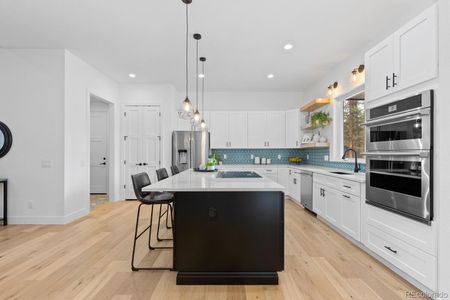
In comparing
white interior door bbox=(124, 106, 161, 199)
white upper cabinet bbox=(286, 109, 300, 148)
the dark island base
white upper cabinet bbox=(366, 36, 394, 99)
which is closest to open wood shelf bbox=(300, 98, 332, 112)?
white upper cabinet bbox=(286, 109, 300, 148)

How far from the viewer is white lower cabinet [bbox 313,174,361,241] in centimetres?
295

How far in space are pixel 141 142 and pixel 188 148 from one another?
1158 mm

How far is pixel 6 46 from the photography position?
3.80 metres

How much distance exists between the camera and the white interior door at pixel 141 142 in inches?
227

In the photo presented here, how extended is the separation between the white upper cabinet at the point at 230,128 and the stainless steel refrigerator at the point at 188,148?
0.48 metres

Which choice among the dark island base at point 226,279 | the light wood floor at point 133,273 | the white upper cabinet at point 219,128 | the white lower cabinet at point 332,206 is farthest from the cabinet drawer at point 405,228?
the white upper cabinet at point 219,128

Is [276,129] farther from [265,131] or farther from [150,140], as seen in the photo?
[150,140]

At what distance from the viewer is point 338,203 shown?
134 inches

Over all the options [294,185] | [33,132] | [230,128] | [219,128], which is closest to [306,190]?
[294,185]

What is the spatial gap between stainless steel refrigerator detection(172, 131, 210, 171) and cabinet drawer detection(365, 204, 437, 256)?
13.1 ft

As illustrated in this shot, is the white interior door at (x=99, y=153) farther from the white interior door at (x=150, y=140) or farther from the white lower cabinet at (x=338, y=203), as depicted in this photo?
the white lower cabinet at (x=338, y=203)

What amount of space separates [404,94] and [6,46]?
18.3 ft

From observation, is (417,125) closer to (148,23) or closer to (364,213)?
(364,213)

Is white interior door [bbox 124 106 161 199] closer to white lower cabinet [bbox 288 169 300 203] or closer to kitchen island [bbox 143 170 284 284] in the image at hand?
white lower cabinet [bbox 288 169 300 203]
